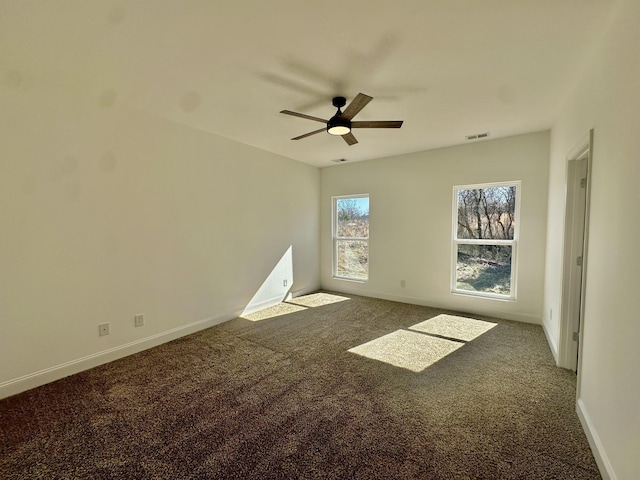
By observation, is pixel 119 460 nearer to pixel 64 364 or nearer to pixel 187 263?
pixel 64 364

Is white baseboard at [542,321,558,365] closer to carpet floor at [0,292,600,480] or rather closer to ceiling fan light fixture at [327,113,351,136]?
carpet floor at [0,292,600,480]

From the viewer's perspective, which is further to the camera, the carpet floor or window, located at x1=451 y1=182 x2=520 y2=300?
window, located at x1=451 y1=182 x2=520 y2=300

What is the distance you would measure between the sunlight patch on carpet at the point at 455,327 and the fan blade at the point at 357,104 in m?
2.72

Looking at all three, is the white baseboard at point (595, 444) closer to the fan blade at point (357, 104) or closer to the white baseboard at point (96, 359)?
the fan blade at point (357, 104)

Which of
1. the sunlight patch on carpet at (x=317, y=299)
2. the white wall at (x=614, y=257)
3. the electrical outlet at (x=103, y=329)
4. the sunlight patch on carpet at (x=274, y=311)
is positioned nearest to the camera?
the white wall at (x=614, y=257)

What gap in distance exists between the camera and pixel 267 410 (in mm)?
2119

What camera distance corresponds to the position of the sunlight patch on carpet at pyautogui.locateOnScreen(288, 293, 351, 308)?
4895 millimetres

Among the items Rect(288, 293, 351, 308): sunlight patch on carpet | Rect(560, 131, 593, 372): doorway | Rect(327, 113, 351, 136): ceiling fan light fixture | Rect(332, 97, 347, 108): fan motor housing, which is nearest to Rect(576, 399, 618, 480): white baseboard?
Rect(560, 131, 593, 372): doorway

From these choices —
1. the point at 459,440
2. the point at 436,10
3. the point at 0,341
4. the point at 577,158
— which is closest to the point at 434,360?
the point at 459,440

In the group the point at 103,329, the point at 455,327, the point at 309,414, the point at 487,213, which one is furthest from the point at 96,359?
the point at 487,213

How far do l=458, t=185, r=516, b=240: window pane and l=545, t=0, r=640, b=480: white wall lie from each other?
2.01 meters

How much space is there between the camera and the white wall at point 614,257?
133cm

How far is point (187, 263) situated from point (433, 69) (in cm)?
328

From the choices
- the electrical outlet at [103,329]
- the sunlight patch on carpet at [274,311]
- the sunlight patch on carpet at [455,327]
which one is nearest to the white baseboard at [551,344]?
the sunlight patch on carpet at [455,327]
